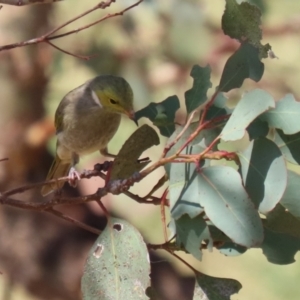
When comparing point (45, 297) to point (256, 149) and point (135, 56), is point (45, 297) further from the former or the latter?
point (256, 149)

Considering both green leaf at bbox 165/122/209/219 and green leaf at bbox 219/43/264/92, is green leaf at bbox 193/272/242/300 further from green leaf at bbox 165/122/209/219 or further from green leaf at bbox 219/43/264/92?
green leaf at bbox 219/43/264/92

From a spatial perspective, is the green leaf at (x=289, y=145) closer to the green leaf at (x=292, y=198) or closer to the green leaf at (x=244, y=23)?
the green leaf at (x=292, y=198)

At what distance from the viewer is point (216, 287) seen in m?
1.56

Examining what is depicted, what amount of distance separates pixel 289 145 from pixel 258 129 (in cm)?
7

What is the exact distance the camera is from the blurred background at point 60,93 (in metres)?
3.68

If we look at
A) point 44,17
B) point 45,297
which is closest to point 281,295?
point 45,297

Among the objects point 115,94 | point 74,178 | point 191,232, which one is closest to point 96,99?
point 115,94

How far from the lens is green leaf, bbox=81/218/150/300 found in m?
1.48

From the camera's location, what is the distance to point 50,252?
146 inches

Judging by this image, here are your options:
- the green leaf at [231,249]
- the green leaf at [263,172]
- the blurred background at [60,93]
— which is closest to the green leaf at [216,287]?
the green leaf at [231,249]

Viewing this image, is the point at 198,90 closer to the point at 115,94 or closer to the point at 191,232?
the point at 191,232

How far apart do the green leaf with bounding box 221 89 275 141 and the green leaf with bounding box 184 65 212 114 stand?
0.22 metres

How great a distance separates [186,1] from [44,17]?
3.02 ft

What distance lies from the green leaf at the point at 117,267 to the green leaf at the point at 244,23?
495 millimetres
